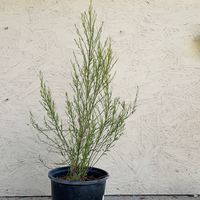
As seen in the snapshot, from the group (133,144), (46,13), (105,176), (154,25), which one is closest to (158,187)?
(133,144)

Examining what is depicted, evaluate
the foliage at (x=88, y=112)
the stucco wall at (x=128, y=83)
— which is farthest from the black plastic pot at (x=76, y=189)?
the stucco wall at (x=128, y=83)

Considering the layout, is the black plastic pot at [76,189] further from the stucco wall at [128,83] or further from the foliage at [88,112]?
the stucco wall at [128,83]

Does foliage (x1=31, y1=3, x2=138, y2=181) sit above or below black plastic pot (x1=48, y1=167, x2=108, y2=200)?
above

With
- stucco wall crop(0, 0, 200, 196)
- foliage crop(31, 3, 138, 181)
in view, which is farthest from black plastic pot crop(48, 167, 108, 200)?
stucco wall crop(0, 0, 200, 196)

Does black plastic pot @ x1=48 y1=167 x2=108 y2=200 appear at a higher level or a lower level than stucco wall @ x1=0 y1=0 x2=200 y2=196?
lower

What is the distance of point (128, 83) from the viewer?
2.18 metres

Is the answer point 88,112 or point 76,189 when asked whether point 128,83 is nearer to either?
point 88,112

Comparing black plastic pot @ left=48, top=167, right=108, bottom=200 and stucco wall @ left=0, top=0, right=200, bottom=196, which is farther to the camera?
stucco wall @ left=0, top=0, right=200, bottom=196

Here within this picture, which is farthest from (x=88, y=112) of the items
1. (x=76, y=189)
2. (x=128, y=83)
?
(x=128, y=83)

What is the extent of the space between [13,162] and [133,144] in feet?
3.28

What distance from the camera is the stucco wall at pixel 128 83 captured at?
2123mm

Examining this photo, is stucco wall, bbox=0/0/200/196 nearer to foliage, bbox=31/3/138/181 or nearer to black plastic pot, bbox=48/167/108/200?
foliage, bbox=31/3/138/181

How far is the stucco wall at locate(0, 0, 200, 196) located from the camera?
6.97ft

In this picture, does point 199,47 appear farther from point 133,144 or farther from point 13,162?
point 13,162
